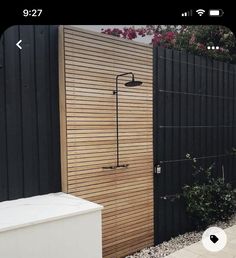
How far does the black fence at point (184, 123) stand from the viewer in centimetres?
500

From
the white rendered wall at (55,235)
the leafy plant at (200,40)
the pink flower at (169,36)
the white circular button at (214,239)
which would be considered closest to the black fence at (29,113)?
the white rendered wall at (55,235)

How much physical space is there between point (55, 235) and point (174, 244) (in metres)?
2.97

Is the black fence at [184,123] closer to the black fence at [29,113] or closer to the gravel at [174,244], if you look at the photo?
the gravel at [174,244]

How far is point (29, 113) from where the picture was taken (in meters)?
3.47

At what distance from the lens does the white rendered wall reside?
8.02 feet

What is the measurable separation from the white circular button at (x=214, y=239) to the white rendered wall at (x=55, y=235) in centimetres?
230

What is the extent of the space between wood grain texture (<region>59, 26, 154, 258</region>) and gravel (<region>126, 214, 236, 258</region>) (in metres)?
0.12

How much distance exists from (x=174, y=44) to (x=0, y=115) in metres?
5.92

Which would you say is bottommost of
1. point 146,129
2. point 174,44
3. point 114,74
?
point 146,129

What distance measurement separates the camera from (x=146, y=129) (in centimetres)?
473
